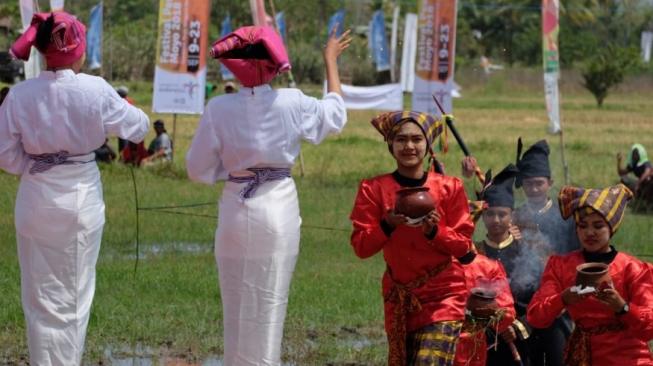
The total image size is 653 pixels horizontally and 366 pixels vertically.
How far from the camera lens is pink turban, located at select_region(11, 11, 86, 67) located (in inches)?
264

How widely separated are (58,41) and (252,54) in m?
1.05

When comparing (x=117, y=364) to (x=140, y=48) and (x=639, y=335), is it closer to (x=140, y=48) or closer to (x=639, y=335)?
(x=639, y=335)

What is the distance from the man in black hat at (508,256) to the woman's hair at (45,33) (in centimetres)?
232

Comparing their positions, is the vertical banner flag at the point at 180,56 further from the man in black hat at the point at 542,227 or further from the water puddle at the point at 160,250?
the man in black hat at the point at 542,227

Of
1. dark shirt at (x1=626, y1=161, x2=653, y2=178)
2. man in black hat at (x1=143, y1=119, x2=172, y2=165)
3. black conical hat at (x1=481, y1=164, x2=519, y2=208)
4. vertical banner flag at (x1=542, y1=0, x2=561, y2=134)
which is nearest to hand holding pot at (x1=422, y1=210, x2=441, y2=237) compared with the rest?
black conical hat at (x1=481, y1=164, x2=519, y2=208)

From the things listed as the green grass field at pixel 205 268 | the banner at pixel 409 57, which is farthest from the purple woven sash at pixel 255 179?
the banner at pixel 409 57

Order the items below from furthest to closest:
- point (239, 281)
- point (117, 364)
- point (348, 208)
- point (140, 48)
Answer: point (140, 48)
point (348, 208)
point (117, 364)
point (239, 281)

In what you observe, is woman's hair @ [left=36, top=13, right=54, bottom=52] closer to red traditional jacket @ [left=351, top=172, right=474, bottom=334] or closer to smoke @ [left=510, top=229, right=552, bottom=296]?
red traditional jacket @ [left=351, top=172, right=474, bottom=334]

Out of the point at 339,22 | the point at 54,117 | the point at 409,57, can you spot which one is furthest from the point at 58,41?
the point at 409,57

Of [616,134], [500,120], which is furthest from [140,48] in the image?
[616,134]

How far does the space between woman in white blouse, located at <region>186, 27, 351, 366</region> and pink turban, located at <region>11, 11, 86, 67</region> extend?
2.80 feet

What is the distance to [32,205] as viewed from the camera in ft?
22.0

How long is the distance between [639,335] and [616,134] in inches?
995

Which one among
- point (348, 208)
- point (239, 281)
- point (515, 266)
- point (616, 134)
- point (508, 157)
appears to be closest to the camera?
point (239, 281)
